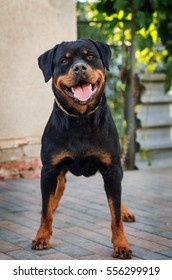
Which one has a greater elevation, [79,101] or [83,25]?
[83,25]

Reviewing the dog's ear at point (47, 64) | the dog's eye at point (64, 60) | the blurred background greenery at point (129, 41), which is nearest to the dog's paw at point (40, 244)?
the dog's ear at point (47, 64)

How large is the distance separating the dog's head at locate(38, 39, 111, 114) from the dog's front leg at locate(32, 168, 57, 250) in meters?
0.47

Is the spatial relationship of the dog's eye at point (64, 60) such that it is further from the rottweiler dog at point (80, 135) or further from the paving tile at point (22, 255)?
the paving tile at point (22, 255)

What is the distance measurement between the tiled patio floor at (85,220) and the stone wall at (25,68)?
0.48 m

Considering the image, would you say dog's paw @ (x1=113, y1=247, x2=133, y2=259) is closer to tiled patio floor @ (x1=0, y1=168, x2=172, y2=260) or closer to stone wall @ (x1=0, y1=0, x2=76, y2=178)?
tiled patio floor @ (x1=0, y1=168, x2=172, y2=260)

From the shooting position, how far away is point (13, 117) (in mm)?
6035

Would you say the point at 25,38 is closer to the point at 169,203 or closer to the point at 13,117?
the point at 13,117

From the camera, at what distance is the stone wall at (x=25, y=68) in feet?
19.5

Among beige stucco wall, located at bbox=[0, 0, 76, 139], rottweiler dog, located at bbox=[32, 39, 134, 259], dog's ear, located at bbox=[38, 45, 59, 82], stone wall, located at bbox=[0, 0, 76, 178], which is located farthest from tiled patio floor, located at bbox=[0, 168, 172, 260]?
dog's ear, located at bbox=[38, 45, 59, 82]

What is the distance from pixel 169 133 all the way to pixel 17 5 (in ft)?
8.90

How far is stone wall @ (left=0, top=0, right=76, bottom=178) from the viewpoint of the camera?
5953 millimetres
